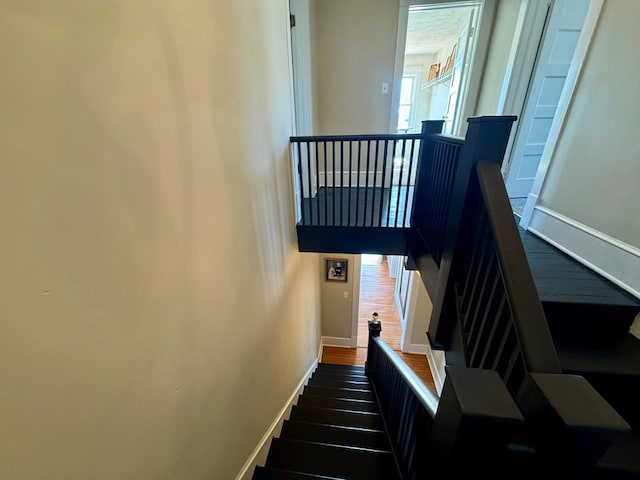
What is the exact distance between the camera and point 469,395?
525mm

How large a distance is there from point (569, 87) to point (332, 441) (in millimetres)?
3094

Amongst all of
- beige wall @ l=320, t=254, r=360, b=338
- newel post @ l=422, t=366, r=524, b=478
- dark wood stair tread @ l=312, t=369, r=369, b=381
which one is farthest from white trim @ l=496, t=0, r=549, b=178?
dark wood stair tread @ l=312, t=369, r=369, b=381

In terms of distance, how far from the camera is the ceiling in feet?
12.8

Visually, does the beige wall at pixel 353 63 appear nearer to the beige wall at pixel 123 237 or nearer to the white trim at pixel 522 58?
the white trim at pixel 522 58

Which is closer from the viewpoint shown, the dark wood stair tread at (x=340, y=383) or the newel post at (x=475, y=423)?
the newel post at (x=475, y=423)

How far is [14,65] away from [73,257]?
0.37 m

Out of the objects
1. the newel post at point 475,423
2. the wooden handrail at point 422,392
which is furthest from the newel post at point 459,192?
the newel post at point 475,423

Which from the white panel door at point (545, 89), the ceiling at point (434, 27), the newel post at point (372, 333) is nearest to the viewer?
the white panel door at point (545, 89)

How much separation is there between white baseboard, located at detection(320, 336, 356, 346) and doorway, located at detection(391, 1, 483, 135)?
3.71 meters

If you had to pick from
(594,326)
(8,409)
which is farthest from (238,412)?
(594,326)

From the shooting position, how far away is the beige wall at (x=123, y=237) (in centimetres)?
48

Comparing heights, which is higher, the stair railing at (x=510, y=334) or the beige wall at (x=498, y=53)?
the beige wall at (x=498, y=53)

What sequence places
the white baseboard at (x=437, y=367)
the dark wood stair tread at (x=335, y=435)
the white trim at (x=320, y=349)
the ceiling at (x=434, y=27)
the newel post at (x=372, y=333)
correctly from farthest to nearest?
the white trim at (x=320, y=349) < the ceiling at (x=434, y=27) < the white baseboard at (x=437, y=367) < the newel post at (x=372, y=333) < the dark wood stair tread at (x=335, y=435)

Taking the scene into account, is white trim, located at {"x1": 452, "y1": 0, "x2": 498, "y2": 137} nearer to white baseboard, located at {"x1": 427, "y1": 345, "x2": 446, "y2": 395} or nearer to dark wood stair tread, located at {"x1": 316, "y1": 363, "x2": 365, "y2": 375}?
white baseboard, located at {"x1": 427, "y1": 345, "x2": 446, "y2": 395}
